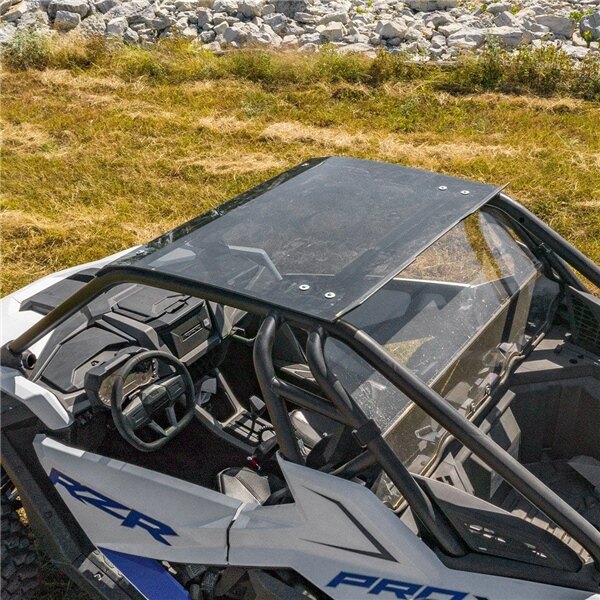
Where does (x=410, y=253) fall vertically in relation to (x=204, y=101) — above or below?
above

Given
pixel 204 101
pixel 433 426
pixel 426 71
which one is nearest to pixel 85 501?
pixel 433 426

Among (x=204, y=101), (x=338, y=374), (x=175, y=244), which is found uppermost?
(x=175, y=244)

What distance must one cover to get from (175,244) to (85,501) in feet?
3.26

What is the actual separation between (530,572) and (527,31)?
8666 millimetres

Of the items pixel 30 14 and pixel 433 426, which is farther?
pixel 30 14

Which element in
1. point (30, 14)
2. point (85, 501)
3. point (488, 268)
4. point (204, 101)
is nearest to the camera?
point (85, 501)

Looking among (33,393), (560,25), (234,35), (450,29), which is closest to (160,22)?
(234,35)

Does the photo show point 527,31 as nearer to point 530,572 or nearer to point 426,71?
point 426,71

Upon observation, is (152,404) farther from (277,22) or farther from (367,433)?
(277,22)

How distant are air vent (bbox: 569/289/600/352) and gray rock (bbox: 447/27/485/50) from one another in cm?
693

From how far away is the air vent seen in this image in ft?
10.6

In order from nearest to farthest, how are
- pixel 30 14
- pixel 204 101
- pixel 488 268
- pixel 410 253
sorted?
pixel 410 253, pixel 488 268, pixel 204 101, pixel 30 14

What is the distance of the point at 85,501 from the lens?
287 cm

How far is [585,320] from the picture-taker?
3.27m
